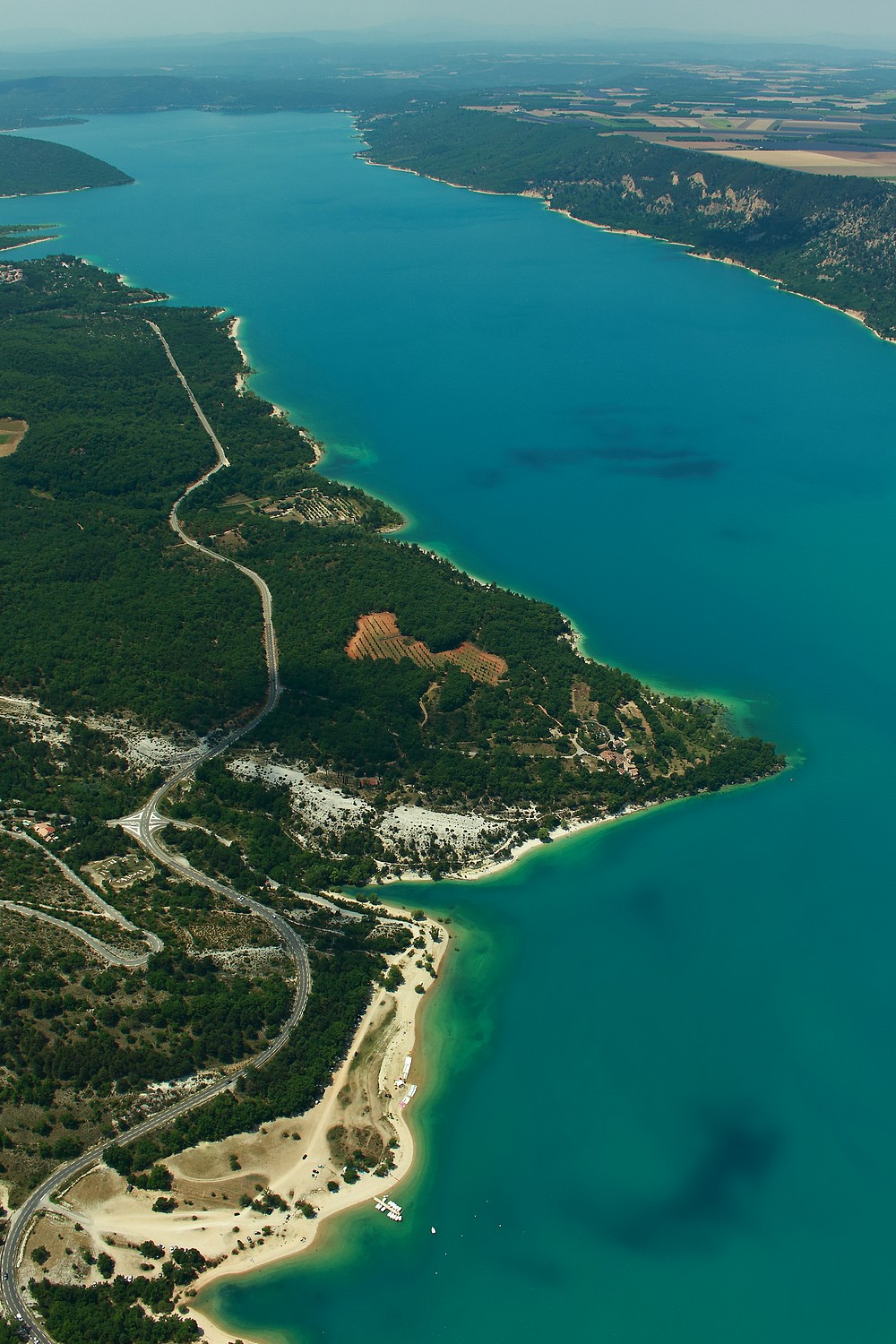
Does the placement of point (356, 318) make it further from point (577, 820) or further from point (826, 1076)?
point (826, 1076)

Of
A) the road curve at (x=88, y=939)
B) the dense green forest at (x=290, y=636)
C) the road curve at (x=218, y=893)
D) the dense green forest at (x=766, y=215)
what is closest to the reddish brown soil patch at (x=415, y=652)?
the dense green forest at (x=290, y=636)

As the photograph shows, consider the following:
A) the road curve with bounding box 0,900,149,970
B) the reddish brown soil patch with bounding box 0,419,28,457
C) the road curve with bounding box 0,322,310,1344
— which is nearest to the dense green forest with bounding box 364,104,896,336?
the reddish brown soil patch with bounding box 0,419,28,457

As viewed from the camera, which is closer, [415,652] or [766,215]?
[415,652]

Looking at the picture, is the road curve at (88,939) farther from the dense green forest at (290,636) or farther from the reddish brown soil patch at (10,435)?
the reddish brown soil patch at (10,435)

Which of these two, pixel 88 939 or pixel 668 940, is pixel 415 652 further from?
pixel 88 939

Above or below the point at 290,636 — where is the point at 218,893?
below

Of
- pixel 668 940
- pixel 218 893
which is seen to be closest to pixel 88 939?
pixel 218 893

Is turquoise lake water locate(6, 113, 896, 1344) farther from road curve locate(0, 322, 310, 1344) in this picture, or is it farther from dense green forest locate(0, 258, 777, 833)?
road curve locate(0, 322, 310, 1344)
